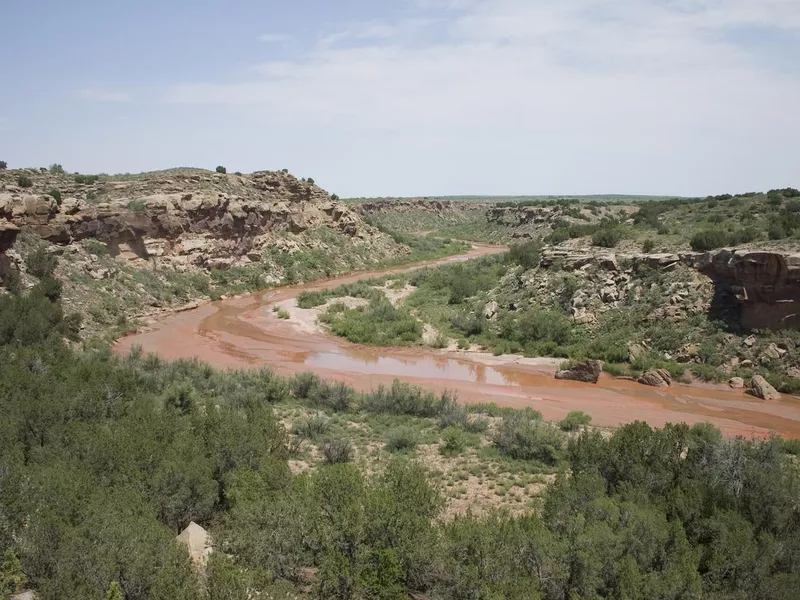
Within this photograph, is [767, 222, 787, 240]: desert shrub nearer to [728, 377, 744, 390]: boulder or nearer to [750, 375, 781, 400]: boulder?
[728, 377, 744, 390]: boulder

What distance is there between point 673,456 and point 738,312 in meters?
17.1

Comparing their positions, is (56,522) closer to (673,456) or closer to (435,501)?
(435,501)

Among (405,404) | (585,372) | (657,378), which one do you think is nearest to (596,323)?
(585,372)

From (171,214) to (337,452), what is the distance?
33.7 metres

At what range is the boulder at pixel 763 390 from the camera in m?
21.8

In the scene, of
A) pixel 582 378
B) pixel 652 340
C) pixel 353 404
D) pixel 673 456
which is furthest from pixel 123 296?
pixel 673 456

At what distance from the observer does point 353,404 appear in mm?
19875

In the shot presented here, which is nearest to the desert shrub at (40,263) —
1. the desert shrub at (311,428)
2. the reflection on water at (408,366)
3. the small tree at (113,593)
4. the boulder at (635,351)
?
the reflection on water at (408,366)

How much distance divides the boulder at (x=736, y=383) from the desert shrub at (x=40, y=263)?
32.8m

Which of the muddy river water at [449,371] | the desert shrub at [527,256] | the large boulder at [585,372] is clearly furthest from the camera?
the desert shrub at [527,256]

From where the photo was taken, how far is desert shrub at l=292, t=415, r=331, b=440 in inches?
640

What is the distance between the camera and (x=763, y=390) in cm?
2188

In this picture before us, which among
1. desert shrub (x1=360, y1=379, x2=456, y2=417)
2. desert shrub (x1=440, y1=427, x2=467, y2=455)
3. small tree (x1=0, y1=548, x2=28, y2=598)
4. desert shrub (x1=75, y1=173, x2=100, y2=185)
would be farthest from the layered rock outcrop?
desert shrub (x1=75, y1=173, x2=100, y2=185)

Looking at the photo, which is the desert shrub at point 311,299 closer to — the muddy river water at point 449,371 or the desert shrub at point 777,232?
the muddy river water at point 449,371
